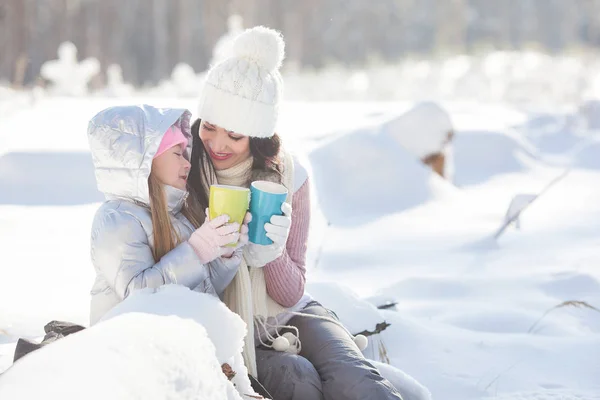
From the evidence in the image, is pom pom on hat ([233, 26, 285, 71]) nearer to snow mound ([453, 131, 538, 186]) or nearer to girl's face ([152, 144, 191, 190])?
girl's face ([152, 144, 191, 190])

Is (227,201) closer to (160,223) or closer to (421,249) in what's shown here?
(160,223)

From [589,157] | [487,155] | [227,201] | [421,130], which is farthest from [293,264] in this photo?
[589,157]

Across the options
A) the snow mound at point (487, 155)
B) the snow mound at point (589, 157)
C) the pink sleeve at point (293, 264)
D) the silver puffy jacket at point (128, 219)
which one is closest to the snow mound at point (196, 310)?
the silver puffy jacket at point (128, 219)

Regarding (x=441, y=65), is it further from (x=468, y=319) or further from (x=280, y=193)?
(x=280, y=193)

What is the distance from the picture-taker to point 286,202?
268cm

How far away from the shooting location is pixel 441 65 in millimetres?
20203

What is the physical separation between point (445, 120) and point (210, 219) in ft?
18.2

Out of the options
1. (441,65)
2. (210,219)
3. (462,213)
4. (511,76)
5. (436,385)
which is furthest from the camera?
(441,65)

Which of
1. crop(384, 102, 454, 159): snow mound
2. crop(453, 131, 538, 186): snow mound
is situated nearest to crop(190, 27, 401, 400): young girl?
crop(384, 102, 454, 159): snow mound

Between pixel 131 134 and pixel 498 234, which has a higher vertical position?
pixel 131 134

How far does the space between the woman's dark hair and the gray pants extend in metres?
0.58

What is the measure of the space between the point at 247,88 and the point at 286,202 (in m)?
0.43

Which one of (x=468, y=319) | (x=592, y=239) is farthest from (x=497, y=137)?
(x=468, y=319)

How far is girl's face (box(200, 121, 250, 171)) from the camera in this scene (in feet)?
9.16
